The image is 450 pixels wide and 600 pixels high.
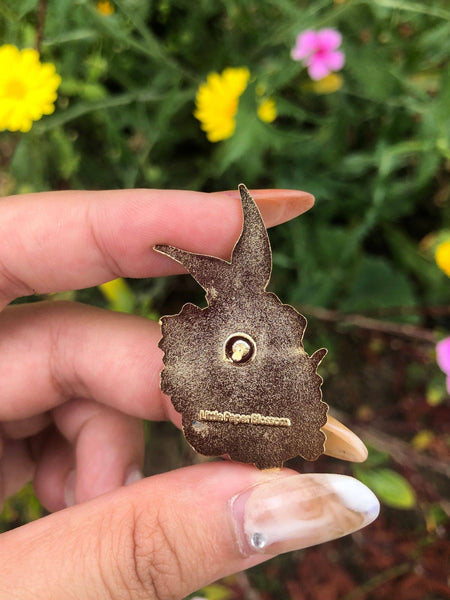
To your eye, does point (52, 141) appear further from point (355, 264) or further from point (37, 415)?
point (355, 264)

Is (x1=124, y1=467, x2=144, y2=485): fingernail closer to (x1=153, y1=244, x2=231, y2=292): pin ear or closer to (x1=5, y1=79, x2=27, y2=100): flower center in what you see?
(x1=153, y1=244, x2=231, y2=292): pin ear

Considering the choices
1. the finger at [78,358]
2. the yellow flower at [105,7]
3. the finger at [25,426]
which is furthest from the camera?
the yellow flower at [105,7]

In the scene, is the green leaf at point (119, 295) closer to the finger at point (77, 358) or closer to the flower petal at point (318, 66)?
the finger at point (77, 358)

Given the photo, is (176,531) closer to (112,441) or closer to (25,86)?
(112,441)

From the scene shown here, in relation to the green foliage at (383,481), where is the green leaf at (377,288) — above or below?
above

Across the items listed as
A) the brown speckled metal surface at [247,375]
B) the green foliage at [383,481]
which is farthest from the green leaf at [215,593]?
the brown speckled metal surface at [247,375]

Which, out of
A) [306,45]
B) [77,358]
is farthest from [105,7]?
[77,358]
